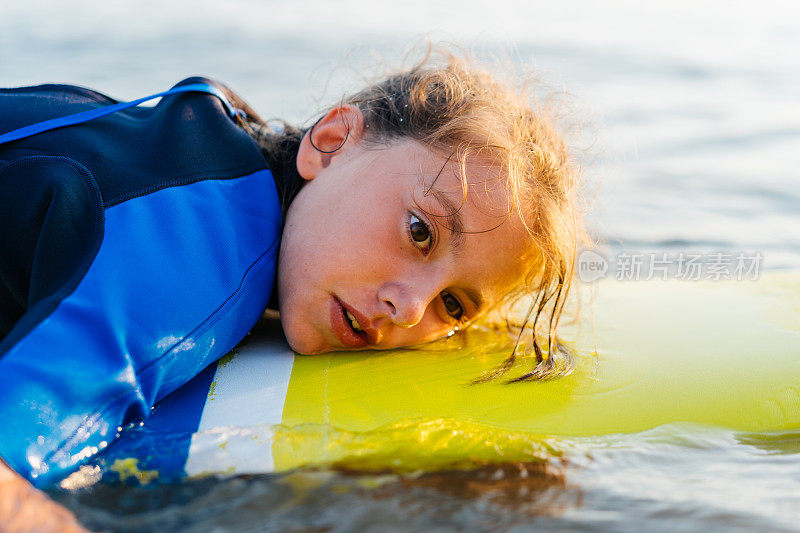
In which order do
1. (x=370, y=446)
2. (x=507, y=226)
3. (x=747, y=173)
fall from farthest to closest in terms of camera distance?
(x=747, y=173), (x=507, y=226), (x=370, y=446)

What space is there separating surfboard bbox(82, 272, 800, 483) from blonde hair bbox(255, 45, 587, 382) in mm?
145

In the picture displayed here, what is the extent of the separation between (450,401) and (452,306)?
1.08 feet

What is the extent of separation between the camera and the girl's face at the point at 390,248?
1.93 meters

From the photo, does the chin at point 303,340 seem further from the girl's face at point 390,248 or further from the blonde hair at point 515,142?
the blonde hair at point 515,142

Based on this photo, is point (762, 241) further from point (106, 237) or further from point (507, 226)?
point (106, 237)

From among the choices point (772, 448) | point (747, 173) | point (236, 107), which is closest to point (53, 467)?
point (236, 107)

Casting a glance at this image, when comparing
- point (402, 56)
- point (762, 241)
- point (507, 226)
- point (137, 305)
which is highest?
point (402, 56)

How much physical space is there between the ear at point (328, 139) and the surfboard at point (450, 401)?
1.63 ft

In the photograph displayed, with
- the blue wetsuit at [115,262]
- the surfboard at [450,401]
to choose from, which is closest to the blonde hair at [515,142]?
the surfboard at [450,401]

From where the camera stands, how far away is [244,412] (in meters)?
1.77

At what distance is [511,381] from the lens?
2021 mm

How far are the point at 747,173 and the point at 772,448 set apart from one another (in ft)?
12.3

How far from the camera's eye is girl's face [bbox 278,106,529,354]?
1.93 metres

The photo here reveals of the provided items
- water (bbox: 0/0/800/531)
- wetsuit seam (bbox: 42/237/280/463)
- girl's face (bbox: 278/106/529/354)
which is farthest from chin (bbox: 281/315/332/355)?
water (bbox: 0/0/800/531)
